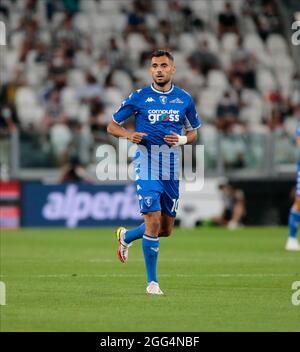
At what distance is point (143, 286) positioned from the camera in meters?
13.1

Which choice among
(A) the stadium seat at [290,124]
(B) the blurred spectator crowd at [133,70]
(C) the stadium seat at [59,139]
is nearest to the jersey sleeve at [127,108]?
(B) the blurred spectator crowd at [133,70]

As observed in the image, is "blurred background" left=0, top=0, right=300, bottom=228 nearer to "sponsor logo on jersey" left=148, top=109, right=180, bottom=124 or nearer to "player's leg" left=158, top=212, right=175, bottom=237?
"player's leg" left=158, top=212, right=175, bottom=237

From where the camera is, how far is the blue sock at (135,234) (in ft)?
43.0

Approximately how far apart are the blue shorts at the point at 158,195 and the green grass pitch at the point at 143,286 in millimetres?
917

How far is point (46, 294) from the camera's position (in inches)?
476

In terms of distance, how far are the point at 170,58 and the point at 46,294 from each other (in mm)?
2845

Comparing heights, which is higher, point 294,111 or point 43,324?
point 294,111

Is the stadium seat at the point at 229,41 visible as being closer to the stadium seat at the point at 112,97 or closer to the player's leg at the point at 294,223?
the stadium seat at the point at 112,97

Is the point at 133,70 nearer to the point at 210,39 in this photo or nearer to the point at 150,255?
the point at 210,39

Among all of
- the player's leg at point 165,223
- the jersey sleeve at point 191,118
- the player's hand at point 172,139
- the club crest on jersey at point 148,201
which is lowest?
the player's leg at point 165,223

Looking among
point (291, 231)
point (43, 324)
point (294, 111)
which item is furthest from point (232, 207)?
point (43, 324)

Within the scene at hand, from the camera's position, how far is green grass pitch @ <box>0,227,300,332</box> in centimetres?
998

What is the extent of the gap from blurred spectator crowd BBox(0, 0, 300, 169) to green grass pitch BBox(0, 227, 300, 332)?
184 inches
